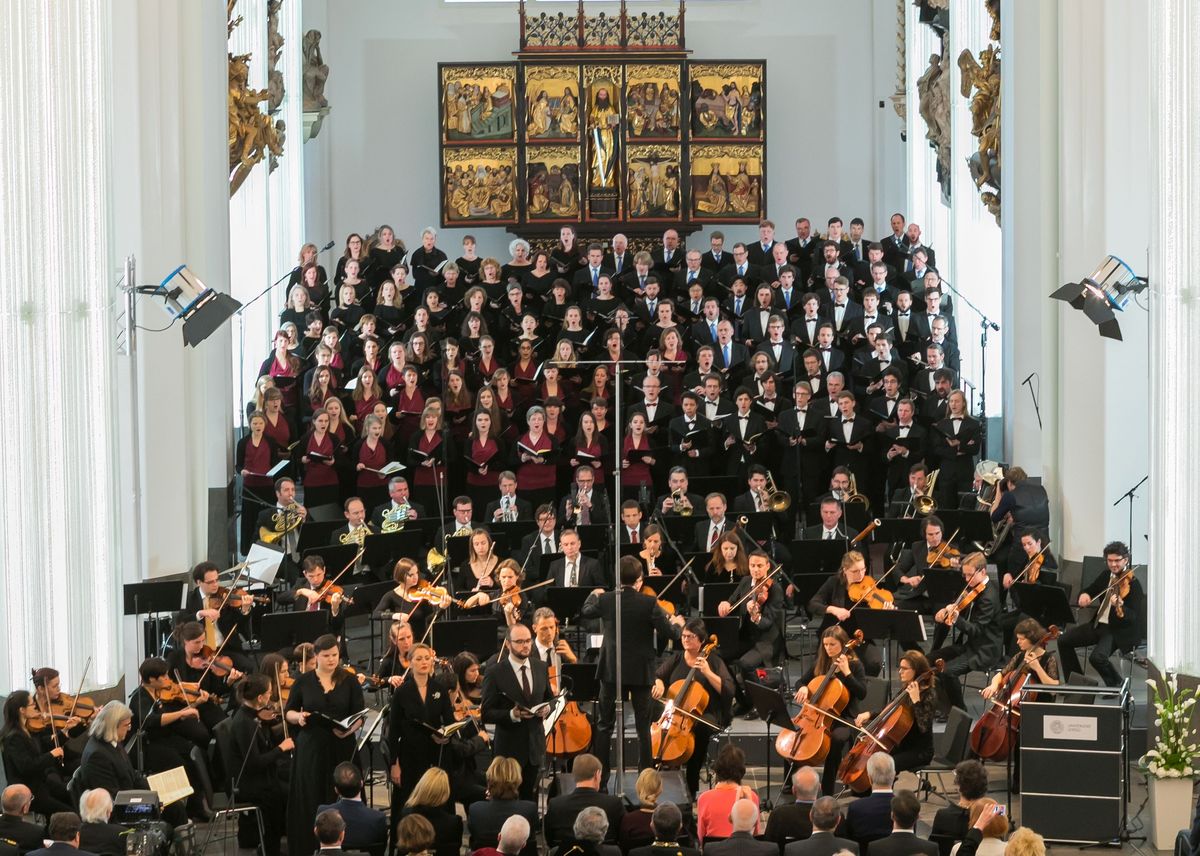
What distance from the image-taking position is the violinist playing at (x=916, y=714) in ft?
33.2

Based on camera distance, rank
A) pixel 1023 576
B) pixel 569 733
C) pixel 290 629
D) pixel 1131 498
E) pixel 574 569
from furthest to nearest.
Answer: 1. pixel 1131 498
2. pixel 1023 576
3. pixel 574 569
4. pixel 290 629
5. pixel 569 733

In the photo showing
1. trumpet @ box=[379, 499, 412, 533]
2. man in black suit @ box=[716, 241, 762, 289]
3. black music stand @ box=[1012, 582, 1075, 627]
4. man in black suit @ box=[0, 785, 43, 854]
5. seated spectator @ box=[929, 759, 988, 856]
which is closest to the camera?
man in black suit @ box=[0, 785, 43, 854]

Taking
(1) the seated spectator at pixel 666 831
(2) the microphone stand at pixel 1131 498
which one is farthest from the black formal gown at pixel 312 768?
(2) the microphone stand at pixel 1131 498

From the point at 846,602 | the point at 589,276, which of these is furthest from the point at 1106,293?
the point at 589,276

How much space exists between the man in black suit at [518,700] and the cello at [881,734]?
5.64 feet

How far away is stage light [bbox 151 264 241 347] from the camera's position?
40.4 feet

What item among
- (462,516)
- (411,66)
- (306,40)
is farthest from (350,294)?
(411,66)

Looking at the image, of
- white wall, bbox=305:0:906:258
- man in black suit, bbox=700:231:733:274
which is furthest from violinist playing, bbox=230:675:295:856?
white wall, bbox=305:0:906:258

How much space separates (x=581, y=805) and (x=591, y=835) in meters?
0.55

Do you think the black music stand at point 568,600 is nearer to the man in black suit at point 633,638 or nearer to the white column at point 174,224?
the man in black suit at point 633,638

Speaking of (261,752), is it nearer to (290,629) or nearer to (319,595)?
(290,629)

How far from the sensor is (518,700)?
33.5ft

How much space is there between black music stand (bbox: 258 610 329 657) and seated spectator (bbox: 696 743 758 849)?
311cm

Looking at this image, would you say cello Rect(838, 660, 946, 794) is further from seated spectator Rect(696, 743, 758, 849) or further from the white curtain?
the white curtain
